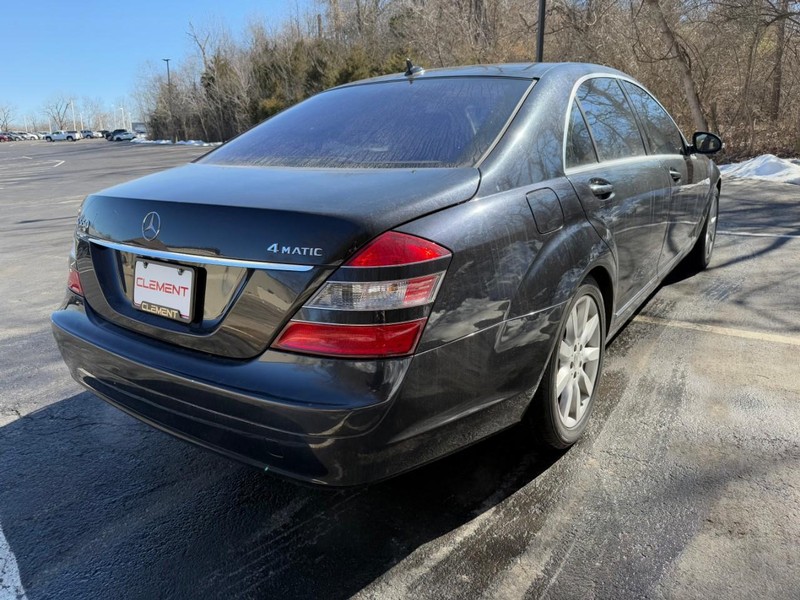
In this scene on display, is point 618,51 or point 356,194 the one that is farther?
point 618,51

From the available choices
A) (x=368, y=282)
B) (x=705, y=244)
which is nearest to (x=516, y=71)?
Result: (x=368, y=282)

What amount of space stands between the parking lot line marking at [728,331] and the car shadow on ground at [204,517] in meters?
2.06

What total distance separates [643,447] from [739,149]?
643 inches

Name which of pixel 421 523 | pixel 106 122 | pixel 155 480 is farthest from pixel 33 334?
pixel 106 122

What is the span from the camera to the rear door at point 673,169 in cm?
374

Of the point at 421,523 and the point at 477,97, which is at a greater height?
the point at 477,97

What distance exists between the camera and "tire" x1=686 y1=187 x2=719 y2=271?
525cm

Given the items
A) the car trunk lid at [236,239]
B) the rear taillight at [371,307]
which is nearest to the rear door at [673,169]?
the car trunk lid at [236,239]

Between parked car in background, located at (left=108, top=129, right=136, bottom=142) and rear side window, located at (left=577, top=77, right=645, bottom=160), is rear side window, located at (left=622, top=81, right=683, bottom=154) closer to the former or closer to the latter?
rear side window, located at (left=577, top=77, right=645, bottom=160)

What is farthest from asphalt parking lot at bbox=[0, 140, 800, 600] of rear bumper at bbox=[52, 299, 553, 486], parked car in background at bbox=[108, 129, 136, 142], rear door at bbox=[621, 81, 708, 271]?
parked car in background at bbox=[108, 129, 136, 142]

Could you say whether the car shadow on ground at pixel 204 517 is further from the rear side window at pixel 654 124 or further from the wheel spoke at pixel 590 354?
the rear side window at pixel 654 124

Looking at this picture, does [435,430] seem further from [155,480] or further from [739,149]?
[739,149]

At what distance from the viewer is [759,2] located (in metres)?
14.6

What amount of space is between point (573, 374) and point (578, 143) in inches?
41.0
